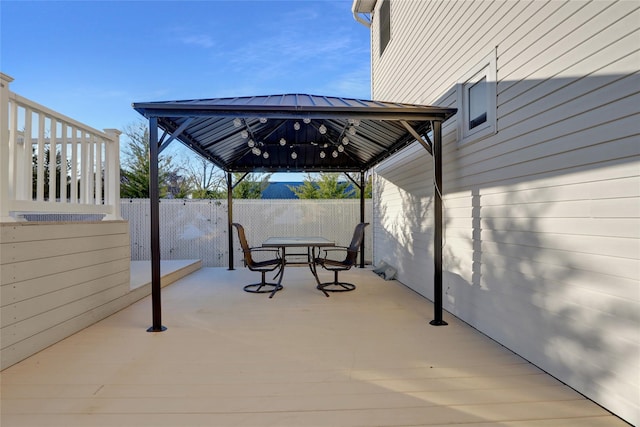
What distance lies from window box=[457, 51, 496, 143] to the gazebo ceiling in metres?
0.19

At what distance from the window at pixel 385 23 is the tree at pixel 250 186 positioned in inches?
340

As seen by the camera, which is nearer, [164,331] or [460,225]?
[164,331]

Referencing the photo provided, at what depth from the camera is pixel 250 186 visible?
49.5ft

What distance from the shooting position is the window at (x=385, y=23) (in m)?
6.45

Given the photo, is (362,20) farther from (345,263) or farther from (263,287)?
(263,287)

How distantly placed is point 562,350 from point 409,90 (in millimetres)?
4151

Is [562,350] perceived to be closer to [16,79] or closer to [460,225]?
[460,225]

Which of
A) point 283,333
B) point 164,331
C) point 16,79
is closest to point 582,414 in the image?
point 283,333

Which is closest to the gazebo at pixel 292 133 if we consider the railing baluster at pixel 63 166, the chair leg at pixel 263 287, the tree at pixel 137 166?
the railing baluster at pixel 63 166

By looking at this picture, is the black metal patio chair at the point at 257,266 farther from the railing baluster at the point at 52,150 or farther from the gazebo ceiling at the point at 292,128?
the railing baluster at the point at 52,150

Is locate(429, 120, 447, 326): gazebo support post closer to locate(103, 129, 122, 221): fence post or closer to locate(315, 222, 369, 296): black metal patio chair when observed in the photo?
locate(315, 222, 369, 296): black metal patio chair

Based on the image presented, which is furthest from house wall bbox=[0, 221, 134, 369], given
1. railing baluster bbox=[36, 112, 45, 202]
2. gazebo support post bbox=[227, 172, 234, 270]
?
gazebo support post bbox=[227, 172, 234, 270]

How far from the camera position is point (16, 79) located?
2713 mm

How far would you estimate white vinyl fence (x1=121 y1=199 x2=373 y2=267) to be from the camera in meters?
7.77
